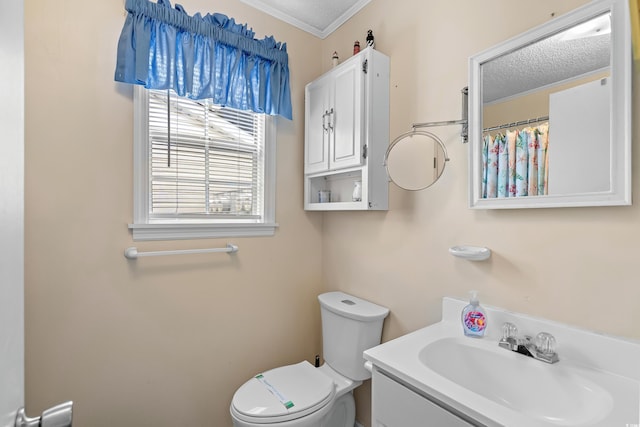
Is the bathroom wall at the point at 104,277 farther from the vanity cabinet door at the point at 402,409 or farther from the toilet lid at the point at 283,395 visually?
the vanity cabinet door at the point at 402,409

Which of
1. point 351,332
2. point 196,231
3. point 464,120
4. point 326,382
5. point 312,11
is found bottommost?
point 326,382

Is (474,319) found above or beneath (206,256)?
beneath

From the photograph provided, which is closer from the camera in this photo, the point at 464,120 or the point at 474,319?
the point at 474,319

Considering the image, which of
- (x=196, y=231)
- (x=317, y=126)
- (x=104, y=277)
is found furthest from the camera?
(x=317, y=126)

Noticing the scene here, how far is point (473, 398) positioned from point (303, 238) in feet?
4.42

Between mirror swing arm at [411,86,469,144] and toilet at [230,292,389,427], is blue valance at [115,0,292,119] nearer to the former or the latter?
mirror swing arm at [411,86,469,144]

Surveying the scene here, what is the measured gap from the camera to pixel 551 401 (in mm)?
883

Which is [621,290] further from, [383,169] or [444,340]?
[383,169]

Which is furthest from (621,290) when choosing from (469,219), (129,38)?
(129,38)

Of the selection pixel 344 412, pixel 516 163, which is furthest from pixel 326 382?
pixel 516 163

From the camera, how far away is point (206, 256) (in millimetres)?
1599

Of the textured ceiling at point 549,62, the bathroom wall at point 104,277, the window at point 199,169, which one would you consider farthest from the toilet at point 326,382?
the textured ceiling at point 549,62

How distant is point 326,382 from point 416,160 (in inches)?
46.7

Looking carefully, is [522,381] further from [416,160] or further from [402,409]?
[416,160]
